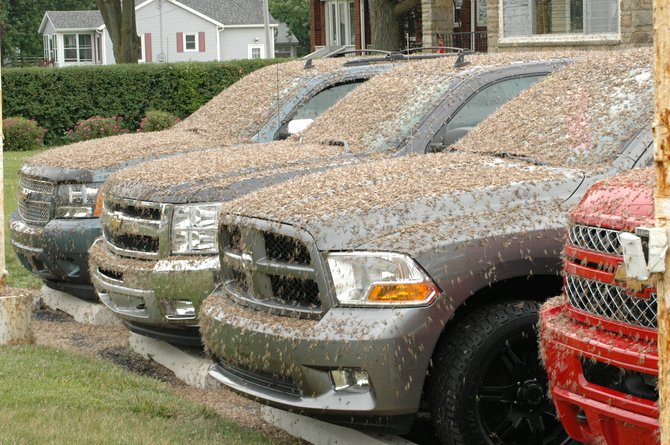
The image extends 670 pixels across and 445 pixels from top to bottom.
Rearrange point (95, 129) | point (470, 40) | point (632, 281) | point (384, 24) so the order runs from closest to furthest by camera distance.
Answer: point (632, 281) → point (95, 129) → point (384, 24) → point (470, 40)

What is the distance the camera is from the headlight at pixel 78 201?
8942mm

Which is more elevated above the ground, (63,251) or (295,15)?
(295,15)

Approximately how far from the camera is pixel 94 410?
20.0ft

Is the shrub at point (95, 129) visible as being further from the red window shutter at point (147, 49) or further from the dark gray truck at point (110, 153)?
the red window shutter at point (147, 49)

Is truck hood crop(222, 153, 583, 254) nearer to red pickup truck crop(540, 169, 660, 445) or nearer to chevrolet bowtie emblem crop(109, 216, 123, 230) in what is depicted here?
red pickup truck crop(540, 169, 660, 445)

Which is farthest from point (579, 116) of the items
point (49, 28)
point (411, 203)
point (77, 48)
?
point (49, 28)

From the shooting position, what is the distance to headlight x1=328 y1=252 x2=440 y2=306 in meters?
5.05

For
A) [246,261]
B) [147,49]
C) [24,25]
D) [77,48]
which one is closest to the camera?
[246,261]

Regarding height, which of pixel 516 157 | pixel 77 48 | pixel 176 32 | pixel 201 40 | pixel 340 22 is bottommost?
pixel 516 157

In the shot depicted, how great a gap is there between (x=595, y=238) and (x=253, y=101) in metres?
6.18

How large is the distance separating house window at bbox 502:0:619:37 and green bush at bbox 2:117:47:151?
1170 centimetres

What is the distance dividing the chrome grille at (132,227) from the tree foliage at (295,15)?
Result: 9012 cm

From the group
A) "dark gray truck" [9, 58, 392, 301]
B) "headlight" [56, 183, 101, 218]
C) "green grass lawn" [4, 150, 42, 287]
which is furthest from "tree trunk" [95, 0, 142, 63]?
"headlight" [56, 183, 101, 218]

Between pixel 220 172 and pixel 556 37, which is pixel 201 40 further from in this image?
pixel 220 172
